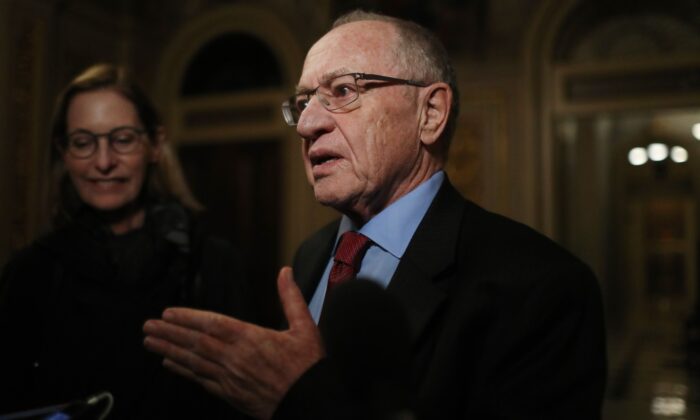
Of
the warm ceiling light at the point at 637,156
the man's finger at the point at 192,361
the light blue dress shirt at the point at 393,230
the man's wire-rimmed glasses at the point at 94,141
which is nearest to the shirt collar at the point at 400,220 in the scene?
the light blue dress shirt at the point at 393,230

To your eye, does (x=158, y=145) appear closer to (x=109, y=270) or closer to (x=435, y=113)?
(x=109, y=270)

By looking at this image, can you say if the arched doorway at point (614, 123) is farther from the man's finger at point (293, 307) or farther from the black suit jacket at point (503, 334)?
the man's finger at point (293, 307)

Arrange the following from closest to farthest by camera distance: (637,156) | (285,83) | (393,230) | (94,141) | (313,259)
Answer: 1. (393,230)
2. (313,259)
3. (94,141)
4. (285,83)
5. (637,156)

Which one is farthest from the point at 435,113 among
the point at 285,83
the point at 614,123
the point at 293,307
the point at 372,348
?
the point at 614,123

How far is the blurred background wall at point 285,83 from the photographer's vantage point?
754 cm

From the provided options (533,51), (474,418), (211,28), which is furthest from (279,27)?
(474,418)

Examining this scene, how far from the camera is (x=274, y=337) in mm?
1275

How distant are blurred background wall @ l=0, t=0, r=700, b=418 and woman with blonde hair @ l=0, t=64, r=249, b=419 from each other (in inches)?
195

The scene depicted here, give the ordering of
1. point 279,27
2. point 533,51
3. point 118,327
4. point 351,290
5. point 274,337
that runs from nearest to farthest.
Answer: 1. point 351,290
2. point 274,337
3. point 118,327
4. point 533,51
5. point 279,27

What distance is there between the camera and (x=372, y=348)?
2.95 feet

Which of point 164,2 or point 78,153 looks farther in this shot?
point 164,2

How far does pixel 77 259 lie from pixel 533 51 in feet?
23.7

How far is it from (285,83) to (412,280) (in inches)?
318

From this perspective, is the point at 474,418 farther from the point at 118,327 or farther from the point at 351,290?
the point at 118,327
